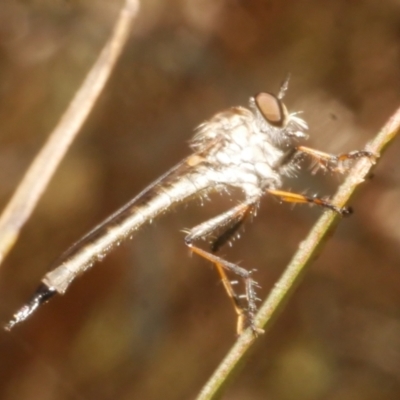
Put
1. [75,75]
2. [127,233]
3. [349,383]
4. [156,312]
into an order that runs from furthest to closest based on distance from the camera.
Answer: [75,75] → [156,312] → [349,383] → [127,233]

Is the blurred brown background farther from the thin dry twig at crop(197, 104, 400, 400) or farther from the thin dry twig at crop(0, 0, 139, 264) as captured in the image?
the thin dry twig at crop(0, 0, 139, 264)

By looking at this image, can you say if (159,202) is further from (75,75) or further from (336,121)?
(75,75)

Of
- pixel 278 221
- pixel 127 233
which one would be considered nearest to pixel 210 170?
pixel 127 233

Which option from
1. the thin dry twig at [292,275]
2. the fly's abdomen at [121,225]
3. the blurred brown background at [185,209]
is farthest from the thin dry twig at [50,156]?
the blurred brown background at [185,209]

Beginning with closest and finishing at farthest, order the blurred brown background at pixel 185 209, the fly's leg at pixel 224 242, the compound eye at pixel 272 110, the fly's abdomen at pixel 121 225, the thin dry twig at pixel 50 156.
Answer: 1. the thin dry twig at pixel 50 156
2. the fly's leg at pixel 224 242
3. the fly's abdomen at pixel 121 225
4. the compound eye at pixel 272 110
5. the blurred brown background at pixel 185 209

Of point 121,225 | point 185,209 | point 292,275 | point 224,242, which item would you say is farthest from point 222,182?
point 292,275

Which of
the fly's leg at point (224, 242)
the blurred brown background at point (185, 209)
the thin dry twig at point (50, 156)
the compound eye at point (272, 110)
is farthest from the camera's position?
the blurred brown background at point (185, 209)

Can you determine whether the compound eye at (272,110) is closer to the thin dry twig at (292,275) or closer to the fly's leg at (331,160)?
the fly's leg at (331,160)
